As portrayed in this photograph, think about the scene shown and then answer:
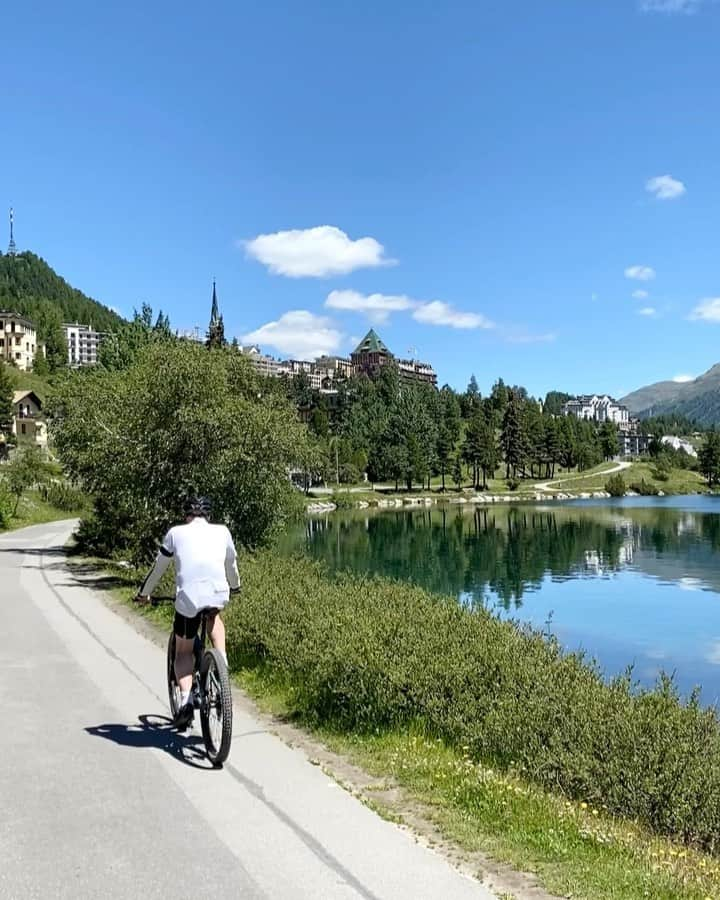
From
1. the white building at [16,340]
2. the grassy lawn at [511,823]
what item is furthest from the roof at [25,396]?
the grassy lawn at [511,823]

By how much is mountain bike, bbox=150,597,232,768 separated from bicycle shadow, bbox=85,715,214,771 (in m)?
0.17

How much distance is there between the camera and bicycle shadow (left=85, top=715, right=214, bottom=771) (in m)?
7.95

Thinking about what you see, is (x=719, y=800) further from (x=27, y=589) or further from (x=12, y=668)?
(x=27, y=589)

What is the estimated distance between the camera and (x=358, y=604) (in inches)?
496

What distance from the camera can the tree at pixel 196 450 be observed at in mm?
23328

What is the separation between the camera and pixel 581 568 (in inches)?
1955

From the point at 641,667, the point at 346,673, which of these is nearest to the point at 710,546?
the point at 641,667

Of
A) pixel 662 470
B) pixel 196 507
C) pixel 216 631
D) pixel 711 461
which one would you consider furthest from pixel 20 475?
pixel 711 461

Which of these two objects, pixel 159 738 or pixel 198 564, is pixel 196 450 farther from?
pixel 198 564

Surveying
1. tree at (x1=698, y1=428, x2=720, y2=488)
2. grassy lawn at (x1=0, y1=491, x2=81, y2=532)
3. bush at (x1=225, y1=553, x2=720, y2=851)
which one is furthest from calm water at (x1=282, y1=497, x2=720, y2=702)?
tree at (x1=698, y1=428, x2=720, y2=488)

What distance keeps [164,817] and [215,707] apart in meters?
1.53

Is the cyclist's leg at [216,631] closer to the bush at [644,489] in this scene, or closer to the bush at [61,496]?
the bush at [61,496]

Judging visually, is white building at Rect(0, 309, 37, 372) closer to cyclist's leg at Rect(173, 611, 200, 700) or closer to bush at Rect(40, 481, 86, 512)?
bush at Rect(40, 481, 86, 512)

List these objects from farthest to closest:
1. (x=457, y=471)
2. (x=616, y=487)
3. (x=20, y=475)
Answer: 1. (x=616, y=487)
2. (x=457, y=471)
3. (x=20, y=475)
